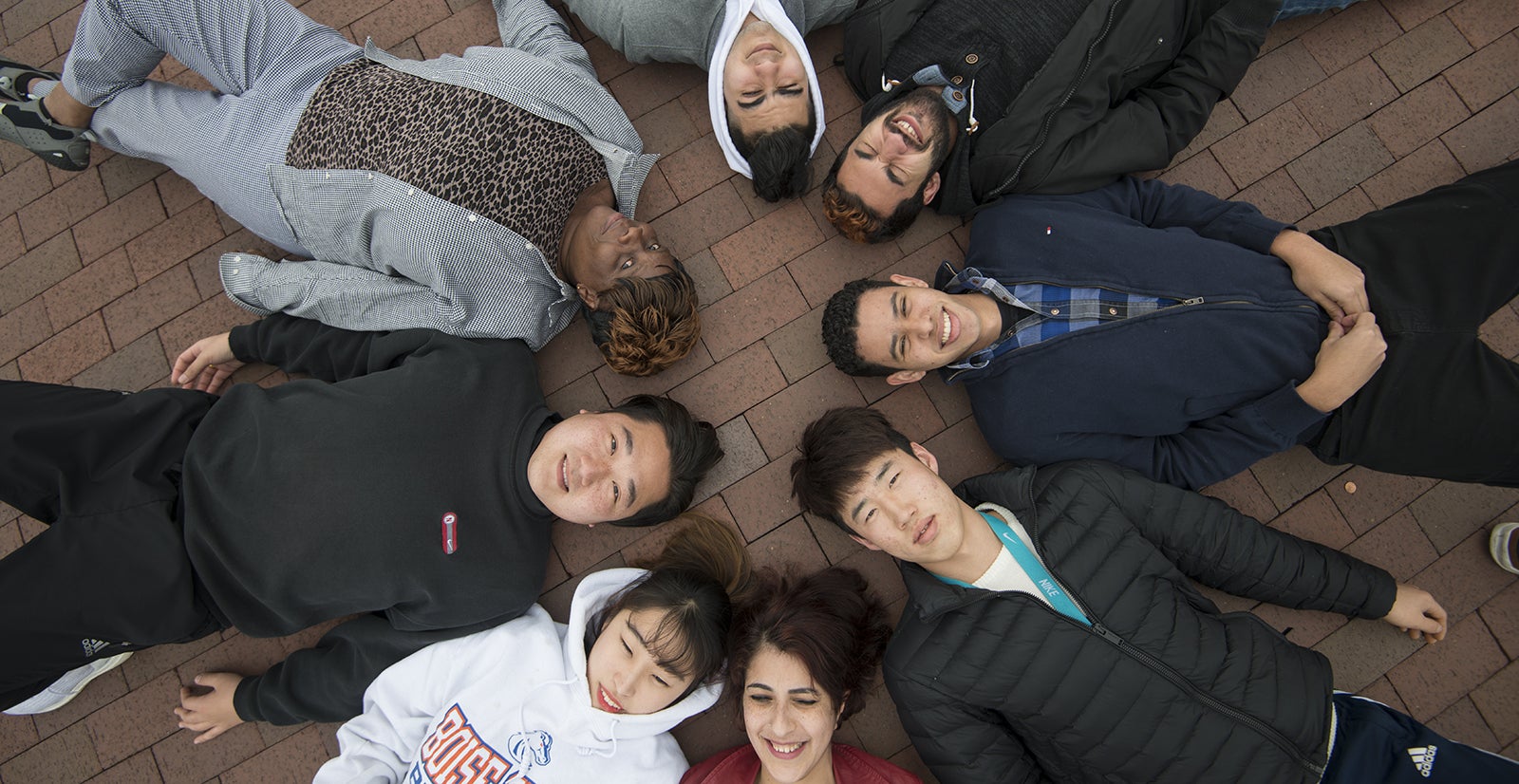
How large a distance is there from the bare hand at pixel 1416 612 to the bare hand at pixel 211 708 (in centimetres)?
537

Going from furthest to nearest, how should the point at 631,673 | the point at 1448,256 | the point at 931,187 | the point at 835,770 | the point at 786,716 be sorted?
the point at 931,187 → the point at 835,770 → the point at 1448,256 → the point at 631,673 → the point at 786,716

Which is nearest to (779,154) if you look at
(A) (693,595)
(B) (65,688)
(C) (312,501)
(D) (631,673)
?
(A) (693,595)

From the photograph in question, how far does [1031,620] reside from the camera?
3006mm

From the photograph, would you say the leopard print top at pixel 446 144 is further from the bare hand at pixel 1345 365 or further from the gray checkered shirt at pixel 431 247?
the bare hand at pixel 1345 365

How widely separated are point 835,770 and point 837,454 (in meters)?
1.41

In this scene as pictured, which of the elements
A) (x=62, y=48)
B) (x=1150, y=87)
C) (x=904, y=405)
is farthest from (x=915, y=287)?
(x=62, y=48)

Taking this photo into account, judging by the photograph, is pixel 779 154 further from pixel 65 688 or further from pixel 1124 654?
pixel 65 688

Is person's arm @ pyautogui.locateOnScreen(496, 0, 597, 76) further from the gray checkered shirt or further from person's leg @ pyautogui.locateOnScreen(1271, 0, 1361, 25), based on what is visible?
person's leg @ pyautogui.locateOnScreen(1271, 0, 1361, 25)

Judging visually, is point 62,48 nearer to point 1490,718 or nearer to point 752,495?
point 752,495

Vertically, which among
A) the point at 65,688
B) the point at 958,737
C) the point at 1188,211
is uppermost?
the point at 1188,211

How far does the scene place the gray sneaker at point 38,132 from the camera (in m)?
3.55

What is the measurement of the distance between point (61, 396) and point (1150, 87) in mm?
5195

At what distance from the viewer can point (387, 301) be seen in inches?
133

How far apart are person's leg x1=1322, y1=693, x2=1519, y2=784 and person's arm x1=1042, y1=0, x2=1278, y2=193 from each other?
2.61m
